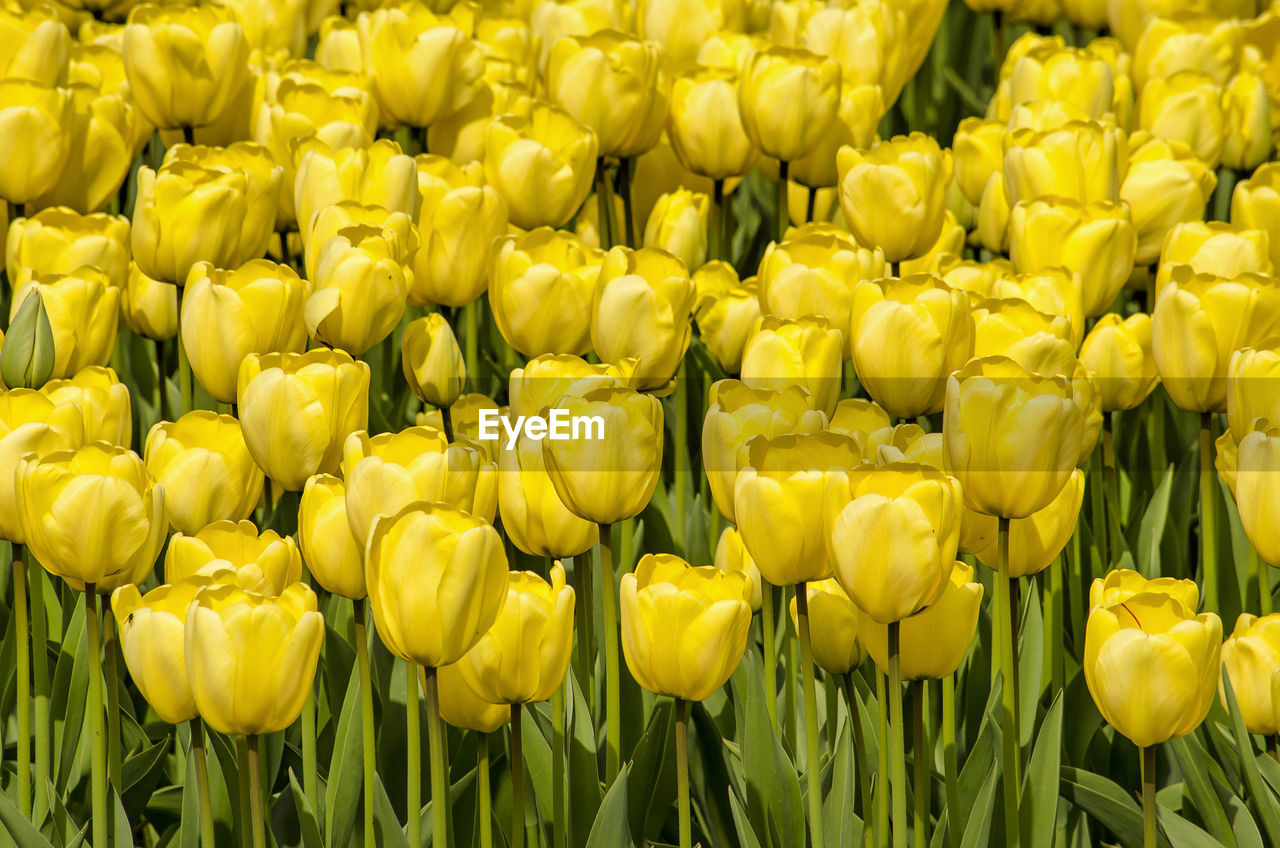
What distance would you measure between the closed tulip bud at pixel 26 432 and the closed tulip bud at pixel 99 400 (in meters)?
0.03

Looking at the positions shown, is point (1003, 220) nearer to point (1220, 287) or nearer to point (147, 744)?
point (1220, 287)

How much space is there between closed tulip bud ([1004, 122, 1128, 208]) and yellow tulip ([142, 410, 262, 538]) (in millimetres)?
1036

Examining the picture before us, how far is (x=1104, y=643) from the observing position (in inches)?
47.5

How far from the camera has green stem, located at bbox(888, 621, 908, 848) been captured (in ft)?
3.86

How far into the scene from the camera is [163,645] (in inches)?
46.0

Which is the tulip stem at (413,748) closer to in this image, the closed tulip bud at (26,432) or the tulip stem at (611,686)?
the tulip stem at (611,686)

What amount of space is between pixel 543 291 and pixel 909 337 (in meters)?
0.42

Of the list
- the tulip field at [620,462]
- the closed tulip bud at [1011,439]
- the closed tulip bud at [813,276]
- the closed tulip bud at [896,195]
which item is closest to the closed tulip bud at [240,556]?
the tulip field at [620,462]

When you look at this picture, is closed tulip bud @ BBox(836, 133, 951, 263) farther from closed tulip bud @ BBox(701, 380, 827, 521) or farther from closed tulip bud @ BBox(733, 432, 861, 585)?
closed tulip bud @ BBox(733, 432, 861, 585)

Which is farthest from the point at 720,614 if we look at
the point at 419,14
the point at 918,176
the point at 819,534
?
the point at 419,14

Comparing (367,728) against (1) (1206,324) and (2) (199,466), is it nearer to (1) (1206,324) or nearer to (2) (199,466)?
(2) (199,466)

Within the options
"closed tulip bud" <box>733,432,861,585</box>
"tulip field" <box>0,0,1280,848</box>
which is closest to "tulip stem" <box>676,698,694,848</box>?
"tulip field" <box>0,0,1280,848</box>

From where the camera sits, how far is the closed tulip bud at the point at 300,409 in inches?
52.6

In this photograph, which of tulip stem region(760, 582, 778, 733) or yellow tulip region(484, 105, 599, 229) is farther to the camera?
yellow tulip region(484, 105, 599, 229)
